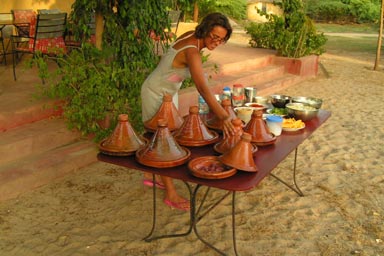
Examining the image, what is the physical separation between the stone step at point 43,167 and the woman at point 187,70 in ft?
3.60

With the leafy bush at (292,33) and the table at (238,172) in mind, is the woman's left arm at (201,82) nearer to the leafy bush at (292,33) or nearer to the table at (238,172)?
the table at (238,172)

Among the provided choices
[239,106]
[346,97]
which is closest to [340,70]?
[346,97]

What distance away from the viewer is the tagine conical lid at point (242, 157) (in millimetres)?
2117

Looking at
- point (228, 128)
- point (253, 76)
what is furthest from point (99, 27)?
point (253, 76)

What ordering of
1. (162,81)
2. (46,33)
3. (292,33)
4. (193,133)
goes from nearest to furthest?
(193,133)
(162,81)
(46,33)
(292,33)

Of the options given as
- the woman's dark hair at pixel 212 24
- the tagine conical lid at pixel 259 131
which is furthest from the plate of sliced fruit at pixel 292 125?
the woman's dark hair at pixel 212 24

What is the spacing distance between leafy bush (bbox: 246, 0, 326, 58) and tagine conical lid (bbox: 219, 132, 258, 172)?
7052mm

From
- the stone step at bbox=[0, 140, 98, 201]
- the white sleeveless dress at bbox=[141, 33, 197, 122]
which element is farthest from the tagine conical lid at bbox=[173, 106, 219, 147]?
the stone step at bbox=[0, 140, 98, 201]

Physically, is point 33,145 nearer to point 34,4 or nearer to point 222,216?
point 222,216

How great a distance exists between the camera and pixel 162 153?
2193 mm

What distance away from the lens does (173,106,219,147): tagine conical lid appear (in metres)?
2.48

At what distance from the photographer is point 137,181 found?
378 centimetres

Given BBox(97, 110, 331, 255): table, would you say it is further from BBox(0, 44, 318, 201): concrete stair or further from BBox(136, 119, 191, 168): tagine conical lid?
BBox(0, 44, 318, 201): concrete stair

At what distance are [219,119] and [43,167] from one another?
1781mm
